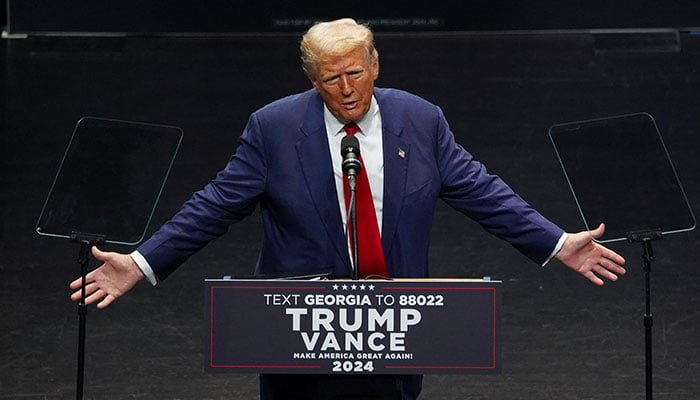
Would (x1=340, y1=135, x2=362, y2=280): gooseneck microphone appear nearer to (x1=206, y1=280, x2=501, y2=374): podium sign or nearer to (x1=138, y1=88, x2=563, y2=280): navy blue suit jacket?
(x1=206, y1=280, x2=501, y2=374): podium sign

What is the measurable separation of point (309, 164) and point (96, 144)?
0.61m

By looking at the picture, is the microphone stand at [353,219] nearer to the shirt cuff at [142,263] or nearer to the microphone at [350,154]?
the microphone at [350,154]

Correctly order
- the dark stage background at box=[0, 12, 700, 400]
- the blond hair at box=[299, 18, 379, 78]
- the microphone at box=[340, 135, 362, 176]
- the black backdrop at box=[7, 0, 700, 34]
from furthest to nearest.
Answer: the black backdrop at box=[7, 0, 700, 34], the dark stage background at box=[0, 12, 700, 400], the blond hair at box=[299, 18, 379, 78], the microphone at box=[340, 135, 362, 176]

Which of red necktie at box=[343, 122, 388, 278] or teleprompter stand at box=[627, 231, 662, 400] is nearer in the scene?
red necktie at box=[343, 122, 388, 278]

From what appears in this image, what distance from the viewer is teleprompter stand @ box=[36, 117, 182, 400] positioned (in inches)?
140

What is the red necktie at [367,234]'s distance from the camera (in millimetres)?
3381

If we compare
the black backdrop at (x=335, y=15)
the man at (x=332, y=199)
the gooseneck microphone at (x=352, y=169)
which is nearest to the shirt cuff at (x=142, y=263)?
A: the man at (x=332, y=199)

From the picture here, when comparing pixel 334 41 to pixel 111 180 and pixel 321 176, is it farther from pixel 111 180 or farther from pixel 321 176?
pixel 111 180

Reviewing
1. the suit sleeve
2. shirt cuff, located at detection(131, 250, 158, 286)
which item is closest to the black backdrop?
the suit sleeve

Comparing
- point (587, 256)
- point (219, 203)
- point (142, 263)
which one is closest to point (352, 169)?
point (219, 203)

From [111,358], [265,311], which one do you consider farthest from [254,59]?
[265,311]

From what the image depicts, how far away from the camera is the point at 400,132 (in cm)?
344

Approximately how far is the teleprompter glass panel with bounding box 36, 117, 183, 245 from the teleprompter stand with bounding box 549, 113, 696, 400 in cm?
109

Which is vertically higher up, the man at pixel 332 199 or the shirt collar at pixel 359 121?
the shirt collar at pixel 359 121
